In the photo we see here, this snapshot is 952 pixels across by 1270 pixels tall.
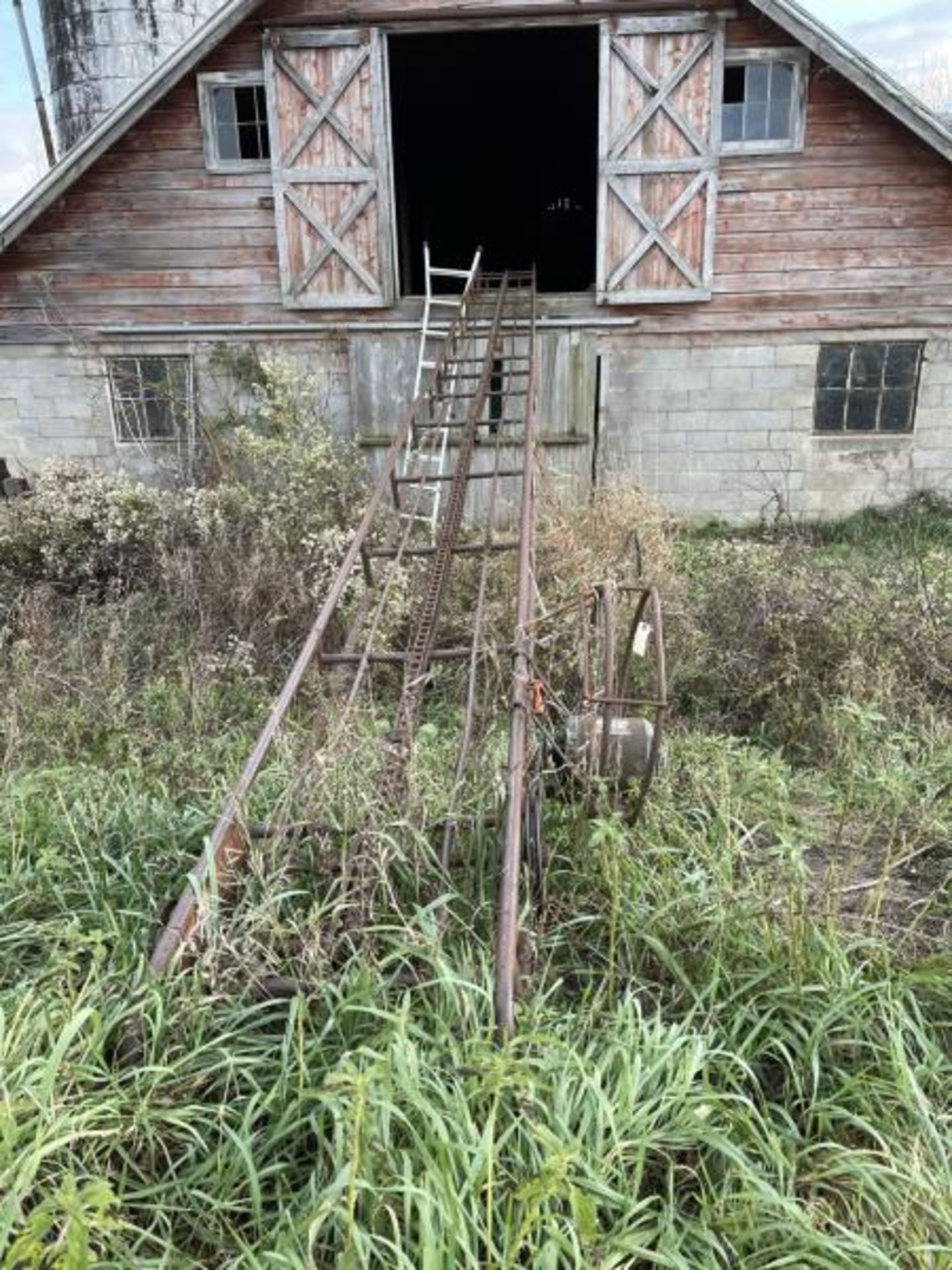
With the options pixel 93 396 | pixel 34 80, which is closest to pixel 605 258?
pixel 93 396

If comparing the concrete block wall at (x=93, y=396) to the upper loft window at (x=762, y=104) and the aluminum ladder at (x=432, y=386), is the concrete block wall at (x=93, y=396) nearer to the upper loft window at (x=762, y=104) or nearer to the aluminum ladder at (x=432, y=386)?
the aluminum ladder at (x=432, y=386)

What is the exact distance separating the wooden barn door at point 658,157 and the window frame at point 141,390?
450 centimetres

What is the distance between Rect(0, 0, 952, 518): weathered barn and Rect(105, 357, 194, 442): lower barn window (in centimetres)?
3

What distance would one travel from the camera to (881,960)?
2625mm

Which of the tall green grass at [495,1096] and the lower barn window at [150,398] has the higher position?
the lower barn window at [150,398]

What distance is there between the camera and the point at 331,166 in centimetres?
829

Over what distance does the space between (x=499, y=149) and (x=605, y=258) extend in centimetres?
830

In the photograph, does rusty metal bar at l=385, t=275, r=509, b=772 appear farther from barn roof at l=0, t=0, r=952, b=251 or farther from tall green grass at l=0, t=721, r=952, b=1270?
barn roof at l=0, t=0, r=952, b=251

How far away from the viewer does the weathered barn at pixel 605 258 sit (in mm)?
7828

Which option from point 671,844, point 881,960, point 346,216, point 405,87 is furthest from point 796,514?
point 405,87

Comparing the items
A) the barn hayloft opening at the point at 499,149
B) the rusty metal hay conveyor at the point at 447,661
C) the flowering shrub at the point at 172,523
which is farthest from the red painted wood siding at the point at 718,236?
the barn hayloft opening at the point at 499,149

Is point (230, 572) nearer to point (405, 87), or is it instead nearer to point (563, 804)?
point (563, 804)

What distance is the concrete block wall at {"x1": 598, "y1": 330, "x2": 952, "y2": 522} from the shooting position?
877cm

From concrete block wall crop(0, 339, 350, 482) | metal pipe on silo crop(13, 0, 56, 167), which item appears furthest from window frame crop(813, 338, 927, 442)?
metal pipe on silo crop(13, 0, 56, 167)
